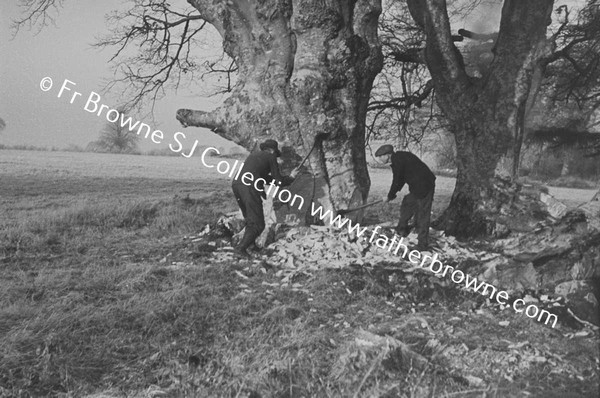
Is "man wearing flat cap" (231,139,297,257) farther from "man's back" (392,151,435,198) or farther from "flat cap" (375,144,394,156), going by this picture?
"man's back" (392,151,435,198)

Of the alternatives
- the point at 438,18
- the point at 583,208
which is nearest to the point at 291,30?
the point at 438,18

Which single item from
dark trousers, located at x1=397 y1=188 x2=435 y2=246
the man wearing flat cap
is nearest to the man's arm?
dark trousers, located at x1=397 y1=188 x2=435 y2=246

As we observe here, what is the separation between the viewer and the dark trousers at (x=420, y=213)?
7496 mm

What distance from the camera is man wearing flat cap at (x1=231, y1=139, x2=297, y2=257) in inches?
273

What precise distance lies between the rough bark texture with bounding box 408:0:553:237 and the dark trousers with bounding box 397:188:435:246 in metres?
1.28

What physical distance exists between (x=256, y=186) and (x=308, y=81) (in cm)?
183

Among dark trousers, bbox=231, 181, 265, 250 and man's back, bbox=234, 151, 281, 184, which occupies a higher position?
man's back, bbox=234, 151, 281, 184

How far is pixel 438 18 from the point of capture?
856cm

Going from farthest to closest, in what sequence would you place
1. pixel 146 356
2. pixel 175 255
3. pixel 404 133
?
1. pixel 404 133
2. pixel 175 255
3. pixel 146 356

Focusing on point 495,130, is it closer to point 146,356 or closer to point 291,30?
point 291,30

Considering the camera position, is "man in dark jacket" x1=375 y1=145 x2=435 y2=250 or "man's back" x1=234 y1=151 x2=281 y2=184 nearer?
"man's back" x1=234 y1=151 x2=281 y2=184

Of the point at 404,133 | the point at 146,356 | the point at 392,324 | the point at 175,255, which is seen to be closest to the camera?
the point at 146,356

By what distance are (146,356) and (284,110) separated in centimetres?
464

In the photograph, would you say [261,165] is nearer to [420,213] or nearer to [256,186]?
[256,186]
